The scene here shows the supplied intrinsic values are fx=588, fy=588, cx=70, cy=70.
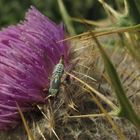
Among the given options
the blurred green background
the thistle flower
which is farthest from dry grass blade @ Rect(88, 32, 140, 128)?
the blurred green background

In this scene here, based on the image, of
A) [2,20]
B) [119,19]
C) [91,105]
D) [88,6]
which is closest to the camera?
[119,19]

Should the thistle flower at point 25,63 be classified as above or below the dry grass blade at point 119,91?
above

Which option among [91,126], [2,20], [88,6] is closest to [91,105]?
[91,126]

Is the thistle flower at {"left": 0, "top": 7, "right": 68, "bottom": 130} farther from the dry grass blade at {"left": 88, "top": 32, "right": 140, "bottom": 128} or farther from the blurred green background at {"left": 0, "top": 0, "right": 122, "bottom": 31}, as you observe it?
the blurred green background at {"left": 0, "top": 0, "right": 122, "bottom": 31}

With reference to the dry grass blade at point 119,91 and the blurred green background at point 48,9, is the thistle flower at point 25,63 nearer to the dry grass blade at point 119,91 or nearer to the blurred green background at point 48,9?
the dry grass blade at point 119,91

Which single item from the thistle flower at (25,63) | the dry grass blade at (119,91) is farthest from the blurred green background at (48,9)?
the dry grass blade at (119,91)

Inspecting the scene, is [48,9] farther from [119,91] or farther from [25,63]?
[119,91]

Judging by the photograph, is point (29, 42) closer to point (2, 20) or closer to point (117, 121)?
point (117, 121)

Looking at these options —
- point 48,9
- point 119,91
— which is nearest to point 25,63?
point 119,91
